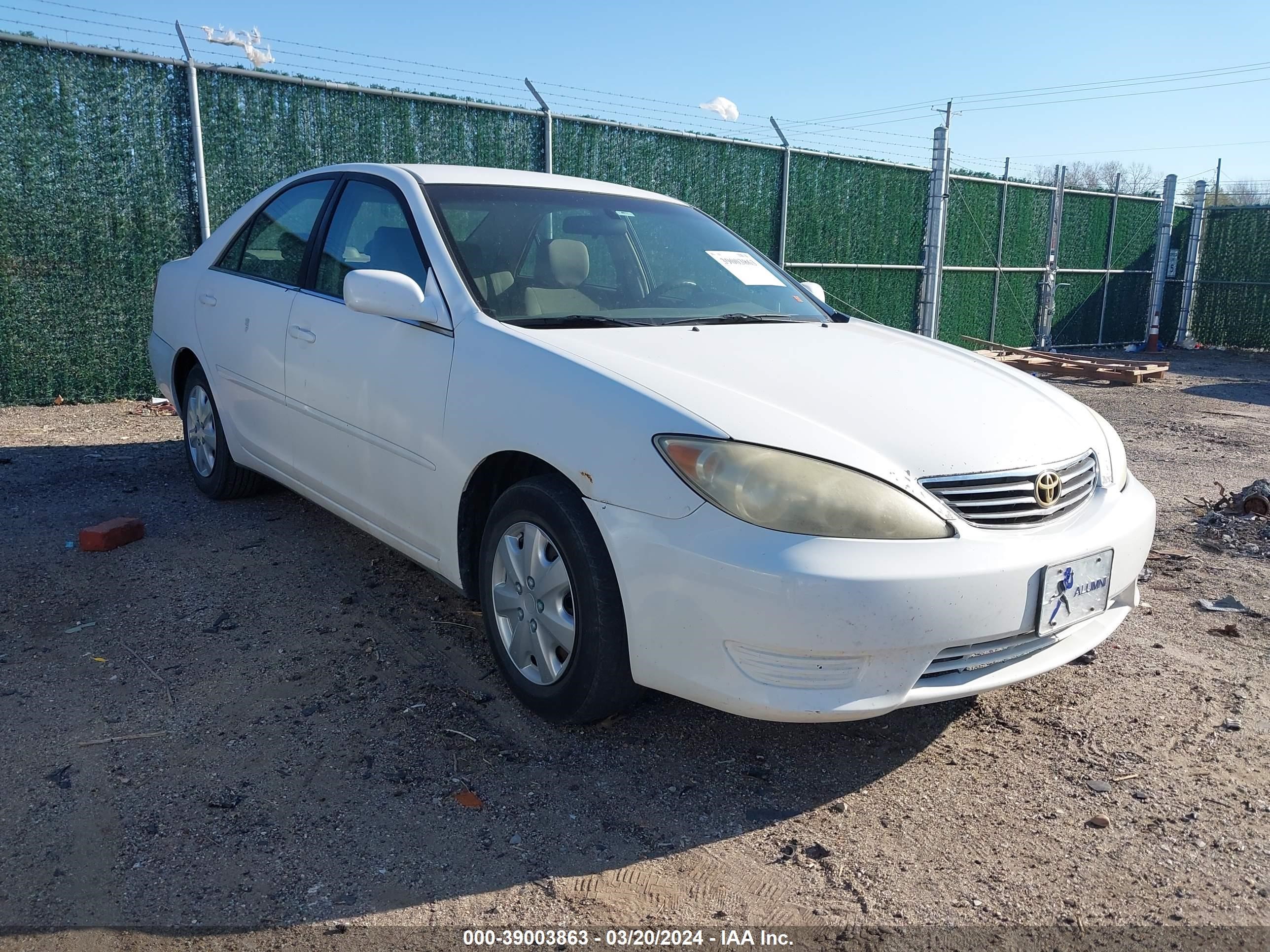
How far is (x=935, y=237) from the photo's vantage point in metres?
13.1

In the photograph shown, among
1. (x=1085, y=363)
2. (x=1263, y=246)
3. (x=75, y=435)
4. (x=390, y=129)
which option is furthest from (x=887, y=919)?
(x=1263, y=246)

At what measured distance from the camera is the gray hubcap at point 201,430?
5.05 meters

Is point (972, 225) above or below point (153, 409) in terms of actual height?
above

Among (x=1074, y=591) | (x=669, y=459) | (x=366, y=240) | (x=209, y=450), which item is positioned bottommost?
(x=209, y=450)

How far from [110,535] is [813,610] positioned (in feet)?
11.4

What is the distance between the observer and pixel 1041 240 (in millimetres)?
15469

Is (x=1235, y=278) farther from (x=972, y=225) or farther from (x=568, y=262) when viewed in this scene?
(x=568, y=262)

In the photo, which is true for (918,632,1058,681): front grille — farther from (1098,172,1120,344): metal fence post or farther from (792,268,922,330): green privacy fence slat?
(1098,172,1120,344): metal fence post

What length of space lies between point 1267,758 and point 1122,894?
3.10 ft

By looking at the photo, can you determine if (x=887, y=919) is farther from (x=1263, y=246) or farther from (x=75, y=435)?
(x=1263, y=246)

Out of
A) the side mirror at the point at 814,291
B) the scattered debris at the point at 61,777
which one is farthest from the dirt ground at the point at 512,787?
the side mirror at the point at 814,291

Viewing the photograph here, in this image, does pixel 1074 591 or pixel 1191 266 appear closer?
pixel 1074 591

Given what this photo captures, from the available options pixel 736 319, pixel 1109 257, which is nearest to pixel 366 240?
pixel 736 319

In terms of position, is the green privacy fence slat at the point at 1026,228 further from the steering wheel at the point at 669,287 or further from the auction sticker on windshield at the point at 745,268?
the steering wheel at the point at 669,287
